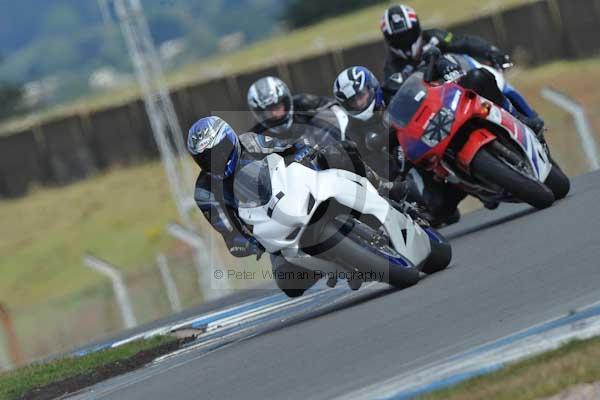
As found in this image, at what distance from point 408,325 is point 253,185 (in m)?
1.95

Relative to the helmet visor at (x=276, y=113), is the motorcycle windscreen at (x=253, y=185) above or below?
below

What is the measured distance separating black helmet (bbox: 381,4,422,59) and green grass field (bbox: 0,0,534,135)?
69.4 feet

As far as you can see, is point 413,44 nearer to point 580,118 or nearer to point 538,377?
point 580,118

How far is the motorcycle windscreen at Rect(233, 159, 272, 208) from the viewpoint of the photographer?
9594 millimetres

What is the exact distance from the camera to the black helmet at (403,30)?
13.4 meters

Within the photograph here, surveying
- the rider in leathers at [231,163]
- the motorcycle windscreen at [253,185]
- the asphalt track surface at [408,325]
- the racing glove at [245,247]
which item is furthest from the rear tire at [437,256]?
the motorcycle windscreen at [253,185]

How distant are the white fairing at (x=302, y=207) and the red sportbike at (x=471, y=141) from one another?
1.28m

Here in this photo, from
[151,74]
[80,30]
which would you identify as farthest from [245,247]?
[80,30]

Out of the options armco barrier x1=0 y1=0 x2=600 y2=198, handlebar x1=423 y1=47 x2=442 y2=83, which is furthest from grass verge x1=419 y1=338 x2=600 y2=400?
armco barrier x1=0 y1=0 x2=600 y2=198

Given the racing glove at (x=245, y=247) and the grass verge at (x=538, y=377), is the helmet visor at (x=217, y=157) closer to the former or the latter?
the racing glove at (x=245, y=247)

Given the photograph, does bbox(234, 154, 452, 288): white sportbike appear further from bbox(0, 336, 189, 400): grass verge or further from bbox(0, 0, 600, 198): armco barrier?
bbox(0, 0, 600, 198): armco barrier

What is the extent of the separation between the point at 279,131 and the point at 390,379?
6.95 metres

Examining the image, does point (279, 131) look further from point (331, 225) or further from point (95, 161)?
point (95, 161)

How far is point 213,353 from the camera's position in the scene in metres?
9.72
